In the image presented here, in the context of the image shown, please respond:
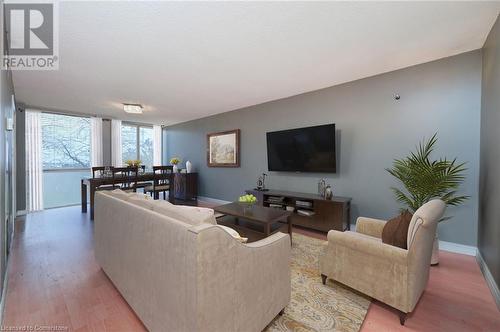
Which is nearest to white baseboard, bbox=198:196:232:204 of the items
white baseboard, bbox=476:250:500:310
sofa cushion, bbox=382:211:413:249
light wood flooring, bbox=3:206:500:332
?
light wood flooring, bbox=3:206:500:332

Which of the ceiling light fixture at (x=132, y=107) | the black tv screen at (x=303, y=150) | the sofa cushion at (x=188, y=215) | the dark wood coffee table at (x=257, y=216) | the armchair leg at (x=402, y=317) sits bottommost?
the armchair leg at (x=402, y=317)

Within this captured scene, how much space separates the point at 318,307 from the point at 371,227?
0.98 m

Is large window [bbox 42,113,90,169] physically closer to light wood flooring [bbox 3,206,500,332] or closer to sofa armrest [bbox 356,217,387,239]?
light wood flooring [bbox 3,206,500,332]

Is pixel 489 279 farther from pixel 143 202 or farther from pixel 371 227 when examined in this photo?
pixel 143 202

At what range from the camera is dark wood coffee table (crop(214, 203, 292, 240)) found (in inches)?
96.4

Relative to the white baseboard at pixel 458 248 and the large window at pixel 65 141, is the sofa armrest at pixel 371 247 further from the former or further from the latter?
the large window at pixel 65 141

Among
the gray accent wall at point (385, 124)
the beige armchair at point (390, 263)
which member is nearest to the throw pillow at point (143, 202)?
the beige armchair at point (390, 263)

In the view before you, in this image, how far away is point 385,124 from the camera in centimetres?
303

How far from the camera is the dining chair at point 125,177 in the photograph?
15.0ft

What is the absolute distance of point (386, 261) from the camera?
1548 millimetres

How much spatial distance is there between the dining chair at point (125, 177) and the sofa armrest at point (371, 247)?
447 cm

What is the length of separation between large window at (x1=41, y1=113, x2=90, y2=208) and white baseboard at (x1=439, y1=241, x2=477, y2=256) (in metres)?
7.38

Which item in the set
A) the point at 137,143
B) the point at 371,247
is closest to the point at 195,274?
the point at 371,247

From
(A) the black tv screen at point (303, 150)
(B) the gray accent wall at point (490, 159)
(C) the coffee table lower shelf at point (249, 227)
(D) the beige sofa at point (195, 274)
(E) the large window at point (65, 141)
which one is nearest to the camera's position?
(D) the beige sofa at point (195, 274)
